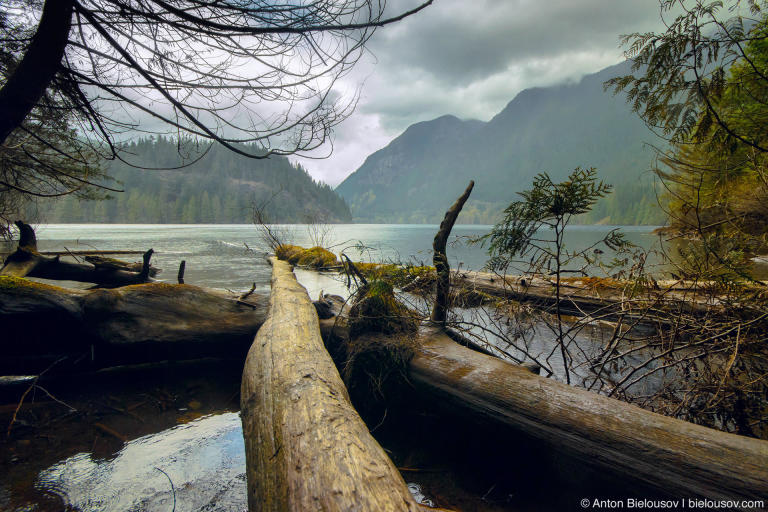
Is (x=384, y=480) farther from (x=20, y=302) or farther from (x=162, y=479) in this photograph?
(x=20, y=302)

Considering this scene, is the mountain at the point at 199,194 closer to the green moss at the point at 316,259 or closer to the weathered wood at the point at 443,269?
the green moss at the point at 316,259

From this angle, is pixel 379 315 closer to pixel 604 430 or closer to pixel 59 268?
pixel 604 430

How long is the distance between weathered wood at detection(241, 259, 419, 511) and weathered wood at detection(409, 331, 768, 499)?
102 cm

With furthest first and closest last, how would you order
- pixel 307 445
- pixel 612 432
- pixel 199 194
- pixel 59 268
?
pixel 199 194
pixel 59 268
pixel 612 432
pixel 307 445

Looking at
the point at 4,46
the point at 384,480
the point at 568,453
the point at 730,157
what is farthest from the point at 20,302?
the point at 730,157

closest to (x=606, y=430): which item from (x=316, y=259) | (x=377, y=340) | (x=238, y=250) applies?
(x=377, y=340)

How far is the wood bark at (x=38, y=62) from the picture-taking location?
6.40 feet

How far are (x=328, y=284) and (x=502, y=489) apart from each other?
8.27 meters

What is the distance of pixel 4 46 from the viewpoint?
2.67 meters

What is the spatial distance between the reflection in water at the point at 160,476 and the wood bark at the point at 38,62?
231 centimetres

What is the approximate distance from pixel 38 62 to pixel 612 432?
413cm

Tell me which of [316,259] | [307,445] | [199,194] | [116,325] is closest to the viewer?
[307,445]

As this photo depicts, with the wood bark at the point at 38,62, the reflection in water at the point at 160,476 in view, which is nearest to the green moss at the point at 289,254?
the reflection in water at the point at 160,476

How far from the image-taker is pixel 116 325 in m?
3.12
